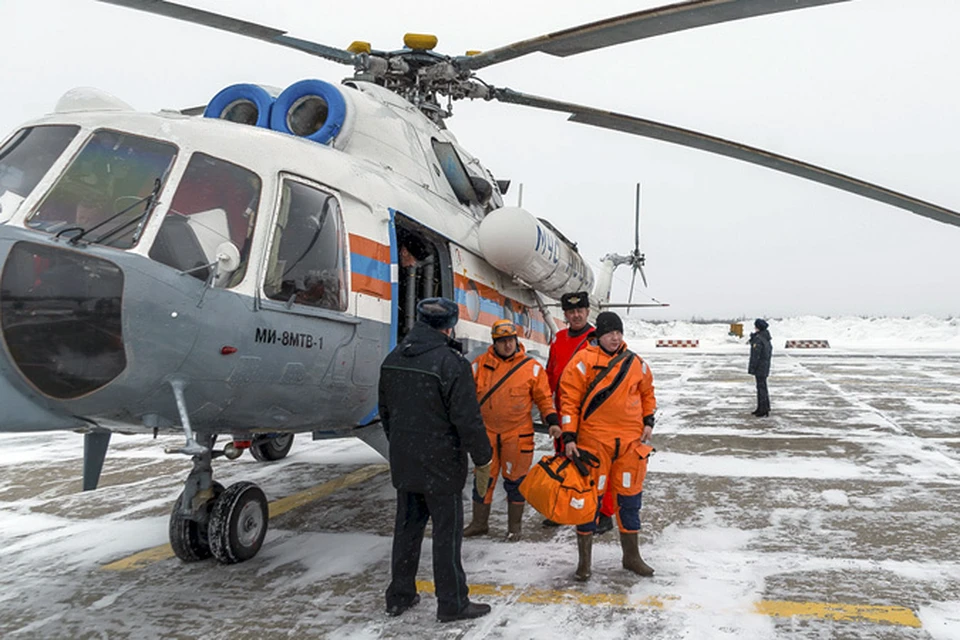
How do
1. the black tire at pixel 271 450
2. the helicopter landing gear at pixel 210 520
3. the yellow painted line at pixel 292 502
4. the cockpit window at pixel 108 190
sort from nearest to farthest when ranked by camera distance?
the cockpit window at pixel 108 190 < the helicopter landing gear at pixel 210 520 < the yellow painted line at pixel 292 502 < the black tire at pixel 271 450

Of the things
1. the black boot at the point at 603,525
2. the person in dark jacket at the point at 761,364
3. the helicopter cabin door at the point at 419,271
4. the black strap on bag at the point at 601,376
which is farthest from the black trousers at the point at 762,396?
A: the black strap on bag at the point at 601,376

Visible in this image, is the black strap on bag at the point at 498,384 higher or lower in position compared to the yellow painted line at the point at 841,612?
higher

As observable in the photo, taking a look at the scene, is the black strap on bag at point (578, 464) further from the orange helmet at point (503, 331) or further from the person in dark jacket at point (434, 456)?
the orange helmet at point (503, 331)

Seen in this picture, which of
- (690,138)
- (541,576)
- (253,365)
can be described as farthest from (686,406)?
(253,365)

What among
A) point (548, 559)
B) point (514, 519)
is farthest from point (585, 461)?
point (514, 519)

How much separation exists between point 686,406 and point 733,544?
8.70 m

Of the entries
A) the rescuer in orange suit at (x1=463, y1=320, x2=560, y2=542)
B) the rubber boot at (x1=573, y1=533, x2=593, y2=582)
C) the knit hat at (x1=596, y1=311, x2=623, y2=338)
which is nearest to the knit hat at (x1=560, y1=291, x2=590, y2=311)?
the rescuer in orange suit at (x1=463, y1=320, x2=560, y2=542)

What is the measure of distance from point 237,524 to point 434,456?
1.73m

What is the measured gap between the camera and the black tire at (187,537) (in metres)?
4.27

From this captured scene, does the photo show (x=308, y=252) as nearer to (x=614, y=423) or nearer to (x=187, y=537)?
(x=187, y=537)

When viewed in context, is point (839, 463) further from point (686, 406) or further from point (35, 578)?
point (35, 578)

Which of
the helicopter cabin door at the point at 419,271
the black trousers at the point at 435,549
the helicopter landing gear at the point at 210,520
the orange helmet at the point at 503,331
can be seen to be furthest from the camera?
the helicopter cabin door at the point at 419,271

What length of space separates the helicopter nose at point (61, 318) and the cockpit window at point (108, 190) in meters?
0.19

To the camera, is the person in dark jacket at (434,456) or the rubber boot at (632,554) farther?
the rubber boot at (632,554)
